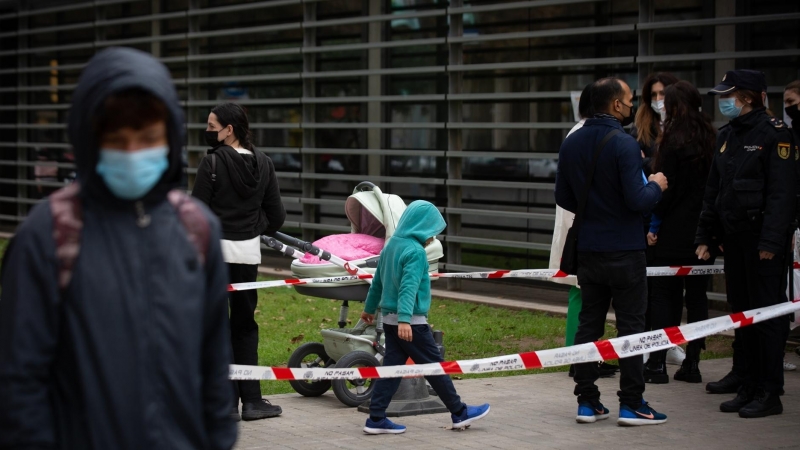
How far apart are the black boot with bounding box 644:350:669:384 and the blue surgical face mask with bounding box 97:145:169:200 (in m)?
6.24

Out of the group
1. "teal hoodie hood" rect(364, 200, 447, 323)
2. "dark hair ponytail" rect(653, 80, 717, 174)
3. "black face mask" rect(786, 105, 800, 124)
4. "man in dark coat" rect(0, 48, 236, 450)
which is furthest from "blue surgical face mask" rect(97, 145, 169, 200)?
"black face mask" rect(786, 105, 800, 124)

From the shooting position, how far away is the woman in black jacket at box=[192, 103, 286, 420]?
281 inches

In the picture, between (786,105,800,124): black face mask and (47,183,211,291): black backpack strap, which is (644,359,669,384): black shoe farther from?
(47,183,211,291): black backpack strap

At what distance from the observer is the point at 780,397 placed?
781cm

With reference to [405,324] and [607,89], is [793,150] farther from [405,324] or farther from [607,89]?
[405,324]

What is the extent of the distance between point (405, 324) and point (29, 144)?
54.1 ft

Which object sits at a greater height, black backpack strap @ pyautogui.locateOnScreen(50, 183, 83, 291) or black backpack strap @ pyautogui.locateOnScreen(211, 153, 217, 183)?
black backpack strap @ pyautogui.locateOnScreen(211, 153, 217, 183)

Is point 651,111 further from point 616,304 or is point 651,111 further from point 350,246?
point 350,246

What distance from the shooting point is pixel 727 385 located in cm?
795

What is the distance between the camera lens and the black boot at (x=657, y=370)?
27.5 feet

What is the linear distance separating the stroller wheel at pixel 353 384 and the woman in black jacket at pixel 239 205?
465 mm

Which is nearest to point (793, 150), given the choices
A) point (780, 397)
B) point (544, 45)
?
point (780, 397)

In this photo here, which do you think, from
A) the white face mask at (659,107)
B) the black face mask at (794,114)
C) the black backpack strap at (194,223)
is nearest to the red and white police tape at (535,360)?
the black face mask at (794,114)

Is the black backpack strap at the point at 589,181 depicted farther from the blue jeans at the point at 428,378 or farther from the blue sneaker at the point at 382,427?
the blue sneaker at the point at 382,427
